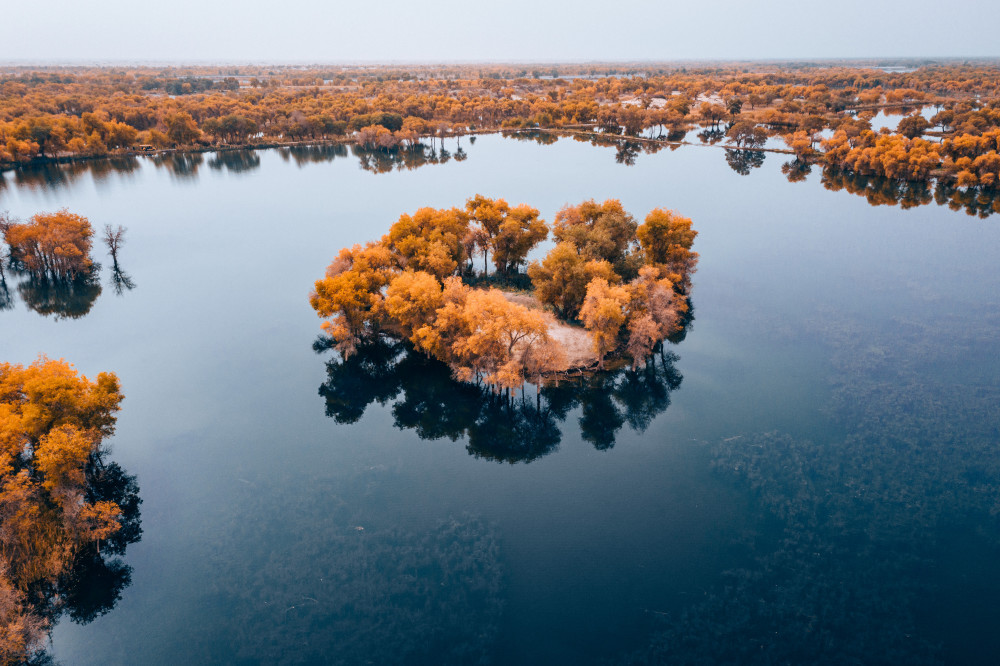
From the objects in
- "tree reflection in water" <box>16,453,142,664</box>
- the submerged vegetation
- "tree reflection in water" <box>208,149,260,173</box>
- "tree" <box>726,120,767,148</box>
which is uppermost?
"tree" <box>726,120,767,148</box>

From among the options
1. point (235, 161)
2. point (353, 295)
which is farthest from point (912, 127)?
point (235, 161)

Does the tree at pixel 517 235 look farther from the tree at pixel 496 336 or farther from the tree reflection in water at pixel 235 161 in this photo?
the tree reflection in water at pixel 235 161

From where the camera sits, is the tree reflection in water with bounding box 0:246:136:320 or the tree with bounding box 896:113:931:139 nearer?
the tree reflection in water with bounding box 0:246:136:320

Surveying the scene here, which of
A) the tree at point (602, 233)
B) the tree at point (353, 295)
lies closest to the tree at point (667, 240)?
the tree at point (602, 233)

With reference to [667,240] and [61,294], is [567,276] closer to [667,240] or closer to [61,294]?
[667,240]

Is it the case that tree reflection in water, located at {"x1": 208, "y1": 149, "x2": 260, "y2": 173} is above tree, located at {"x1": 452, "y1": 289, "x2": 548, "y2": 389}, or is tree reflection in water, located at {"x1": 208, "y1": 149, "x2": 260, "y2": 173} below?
above

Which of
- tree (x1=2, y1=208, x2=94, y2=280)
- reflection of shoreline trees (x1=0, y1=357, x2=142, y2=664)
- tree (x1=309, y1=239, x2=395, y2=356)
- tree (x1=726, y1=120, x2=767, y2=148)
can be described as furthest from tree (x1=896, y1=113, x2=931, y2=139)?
tree (x1=2, y1=208, x2=94, y2=280)

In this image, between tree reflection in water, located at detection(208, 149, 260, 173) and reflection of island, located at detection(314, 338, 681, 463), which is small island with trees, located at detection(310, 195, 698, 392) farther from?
tree reflection in water, located at detection(208, 149, 260, 173)
